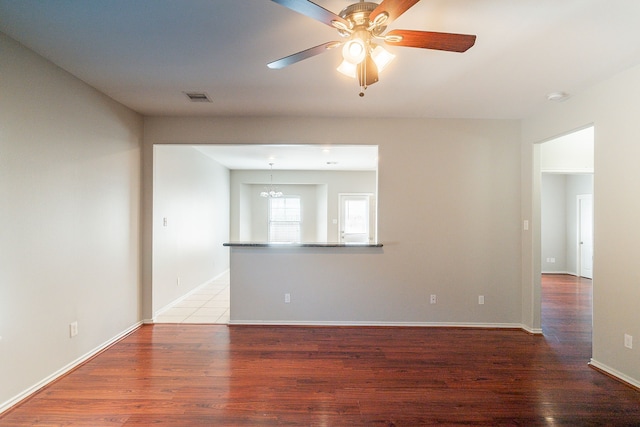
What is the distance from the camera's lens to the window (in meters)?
8.25

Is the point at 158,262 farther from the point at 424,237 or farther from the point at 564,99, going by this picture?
the point at 564,99

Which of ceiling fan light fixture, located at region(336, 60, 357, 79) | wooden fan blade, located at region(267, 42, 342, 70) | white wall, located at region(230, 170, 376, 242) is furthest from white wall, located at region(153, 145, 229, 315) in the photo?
ceiling fan light fixture, located at region(336, 60, 357, 79)

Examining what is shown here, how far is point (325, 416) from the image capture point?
1968 mm

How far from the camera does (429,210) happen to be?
11.9 ft

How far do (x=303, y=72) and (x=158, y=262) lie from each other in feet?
9.86

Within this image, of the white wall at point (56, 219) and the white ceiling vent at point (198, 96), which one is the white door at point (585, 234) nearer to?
the white ceiling vent at point (198, 96)

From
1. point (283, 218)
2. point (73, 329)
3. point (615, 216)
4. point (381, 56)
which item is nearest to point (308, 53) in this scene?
point (381, 56)

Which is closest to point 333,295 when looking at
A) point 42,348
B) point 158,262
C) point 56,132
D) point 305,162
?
point 158,262

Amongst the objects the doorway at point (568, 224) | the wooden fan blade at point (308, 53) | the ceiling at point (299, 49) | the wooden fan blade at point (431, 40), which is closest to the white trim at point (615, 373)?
the ceiling at point (299, 49)

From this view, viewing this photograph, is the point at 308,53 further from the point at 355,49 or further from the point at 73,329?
the point at 73,329

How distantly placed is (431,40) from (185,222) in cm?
438

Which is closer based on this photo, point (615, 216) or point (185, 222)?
point (615, 216)

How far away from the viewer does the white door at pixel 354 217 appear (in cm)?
766

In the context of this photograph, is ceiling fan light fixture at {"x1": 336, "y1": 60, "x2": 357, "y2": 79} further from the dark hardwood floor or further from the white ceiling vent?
the dark hardwood floor
